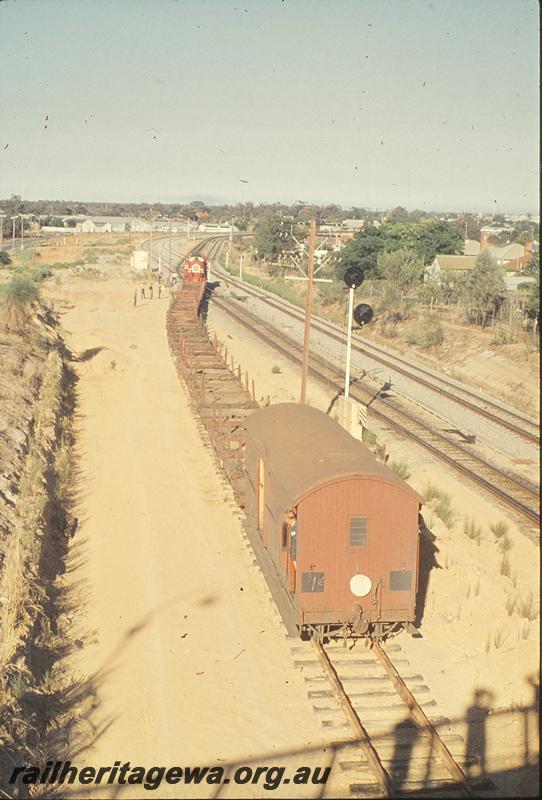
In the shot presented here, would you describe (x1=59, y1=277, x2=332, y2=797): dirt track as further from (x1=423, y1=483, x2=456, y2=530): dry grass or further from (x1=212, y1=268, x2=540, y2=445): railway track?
(x1=212, y1=268, x2=540, y2=445): railway track

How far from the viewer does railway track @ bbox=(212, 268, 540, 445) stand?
1075 inches

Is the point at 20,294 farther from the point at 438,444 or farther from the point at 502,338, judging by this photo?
the point at 438,444

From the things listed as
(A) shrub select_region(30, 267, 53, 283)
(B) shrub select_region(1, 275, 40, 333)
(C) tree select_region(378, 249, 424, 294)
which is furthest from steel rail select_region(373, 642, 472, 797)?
(A) shrub select_region(30, 267, 53, 283)

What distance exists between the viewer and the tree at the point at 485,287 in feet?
150

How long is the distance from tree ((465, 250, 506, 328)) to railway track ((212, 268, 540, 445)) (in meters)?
6.52

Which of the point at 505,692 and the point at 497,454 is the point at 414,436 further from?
the point at 505,692

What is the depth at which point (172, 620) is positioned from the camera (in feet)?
48.7

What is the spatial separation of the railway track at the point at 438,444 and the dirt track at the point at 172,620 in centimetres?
652

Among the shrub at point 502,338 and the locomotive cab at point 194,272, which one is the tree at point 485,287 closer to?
the shrub at point 502,338

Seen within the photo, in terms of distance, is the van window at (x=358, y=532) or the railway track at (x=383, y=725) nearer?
the railway track at (x=383, y=725)

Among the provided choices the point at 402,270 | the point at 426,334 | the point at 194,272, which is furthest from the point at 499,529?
the point at 194,272

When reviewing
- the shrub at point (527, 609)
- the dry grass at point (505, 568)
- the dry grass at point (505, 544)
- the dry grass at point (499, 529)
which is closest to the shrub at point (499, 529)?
the dry grass at point (499, 529)

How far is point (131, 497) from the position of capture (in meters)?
21.1

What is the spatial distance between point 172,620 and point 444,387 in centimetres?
2146
